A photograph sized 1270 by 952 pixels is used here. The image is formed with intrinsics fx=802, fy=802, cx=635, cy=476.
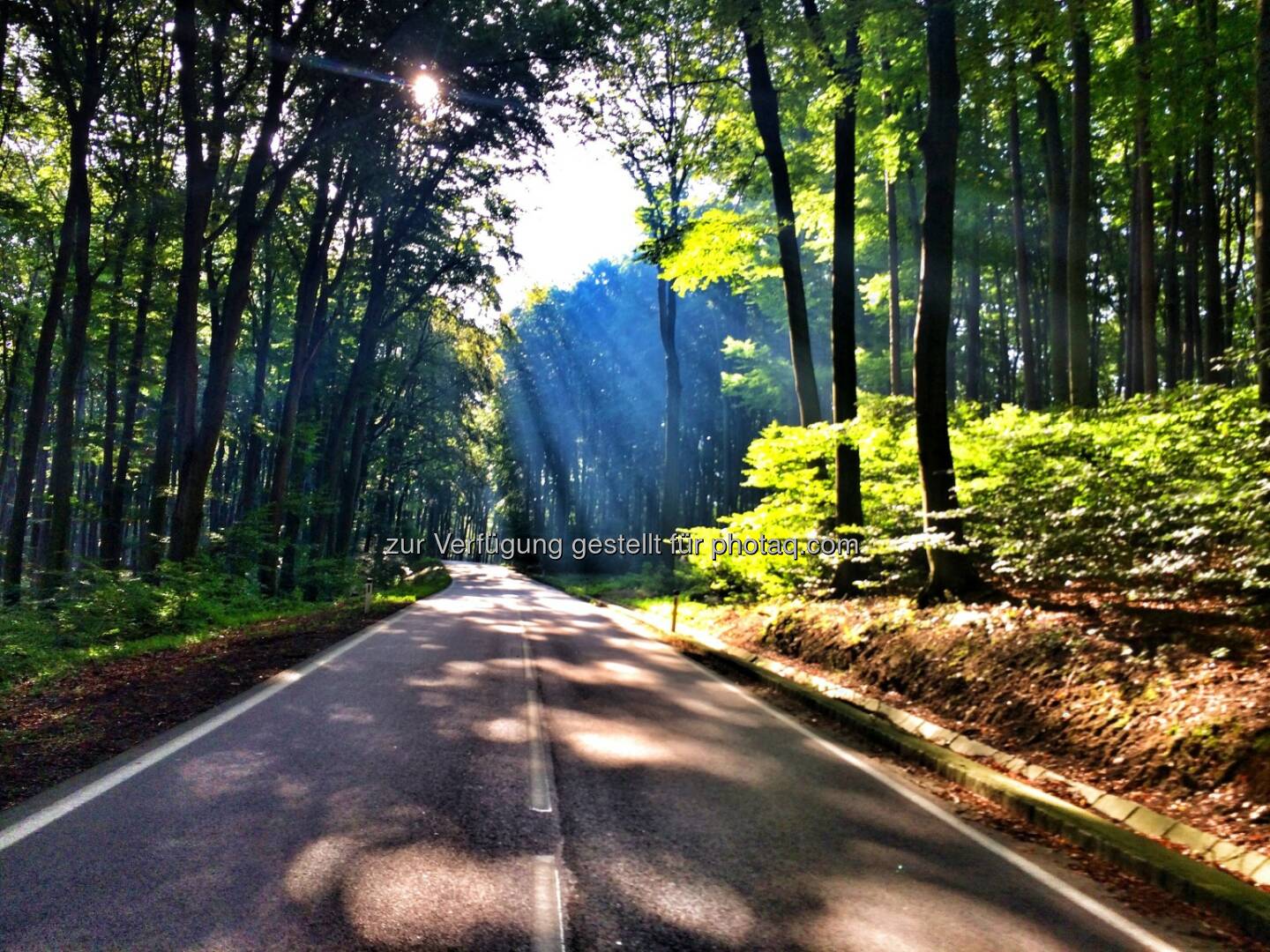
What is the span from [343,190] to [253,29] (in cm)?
499

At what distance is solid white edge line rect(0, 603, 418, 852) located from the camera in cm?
427

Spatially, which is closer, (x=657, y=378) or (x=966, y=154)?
(x=966, y=154)

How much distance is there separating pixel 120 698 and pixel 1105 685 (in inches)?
350

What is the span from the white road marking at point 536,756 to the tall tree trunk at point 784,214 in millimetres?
8572

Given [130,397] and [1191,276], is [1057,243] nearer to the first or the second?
[1191,276]

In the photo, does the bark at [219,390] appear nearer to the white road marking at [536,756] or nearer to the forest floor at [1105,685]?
the white road marking at [536,756]

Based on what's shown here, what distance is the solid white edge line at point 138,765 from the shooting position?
4.27m

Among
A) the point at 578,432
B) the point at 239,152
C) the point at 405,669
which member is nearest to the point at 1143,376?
the point at 405,669

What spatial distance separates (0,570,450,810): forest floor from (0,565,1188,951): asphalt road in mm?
374

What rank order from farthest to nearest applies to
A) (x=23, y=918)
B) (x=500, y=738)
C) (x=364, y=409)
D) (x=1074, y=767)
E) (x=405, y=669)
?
(x=364, y=409)
(x=405, y=669)
(x=500, y=738)
(x=1074, y=767)
(x=23, y=918)

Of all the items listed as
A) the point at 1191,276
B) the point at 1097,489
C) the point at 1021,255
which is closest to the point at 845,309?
the point at 1021,255

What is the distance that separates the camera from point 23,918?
3279mm

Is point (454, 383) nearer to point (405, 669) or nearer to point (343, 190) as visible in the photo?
point (343, 190)

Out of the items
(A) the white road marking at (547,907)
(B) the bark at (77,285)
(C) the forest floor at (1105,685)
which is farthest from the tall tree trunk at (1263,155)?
(B) the bark at (77,285)
